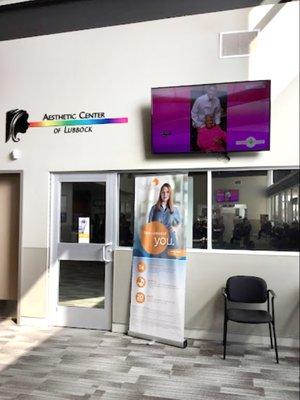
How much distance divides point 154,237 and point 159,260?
25cm

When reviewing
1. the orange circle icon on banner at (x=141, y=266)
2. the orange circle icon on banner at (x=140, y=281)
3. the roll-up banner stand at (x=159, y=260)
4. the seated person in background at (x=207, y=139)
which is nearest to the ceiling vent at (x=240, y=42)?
the seated person in background at (x=207, y=139)

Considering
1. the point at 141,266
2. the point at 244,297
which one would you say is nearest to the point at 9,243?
the point at 141,266

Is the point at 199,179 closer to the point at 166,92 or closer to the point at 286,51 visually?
the point at 166,92

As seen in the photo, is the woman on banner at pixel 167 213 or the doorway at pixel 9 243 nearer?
the doorway at pixel 9 243

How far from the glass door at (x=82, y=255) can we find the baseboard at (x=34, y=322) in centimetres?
11

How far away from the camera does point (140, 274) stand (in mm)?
3918

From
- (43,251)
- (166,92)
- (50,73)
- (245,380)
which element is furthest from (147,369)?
(50,73)

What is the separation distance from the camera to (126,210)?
4.12 m

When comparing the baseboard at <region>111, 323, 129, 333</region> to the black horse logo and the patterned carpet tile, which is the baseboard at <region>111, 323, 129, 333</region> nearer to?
the patterned carpet tile

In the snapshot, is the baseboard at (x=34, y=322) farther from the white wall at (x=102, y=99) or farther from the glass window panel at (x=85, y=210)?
the glass window panel at (x=85, y=210)

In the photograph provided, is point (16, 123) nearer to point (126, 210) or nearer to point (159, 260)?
point (126, 210)

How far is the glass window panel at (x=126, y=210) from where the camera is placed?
4078mm

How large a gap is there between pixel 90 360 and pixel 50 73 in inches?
107

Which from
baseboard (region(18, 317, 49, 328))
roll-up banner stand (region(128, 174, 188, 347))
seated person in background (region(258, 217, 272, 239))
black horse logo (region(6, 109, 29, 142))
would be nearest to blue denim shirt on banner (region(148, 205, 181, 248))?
roll-up banner stand (region(128, 174, 188, 347))
